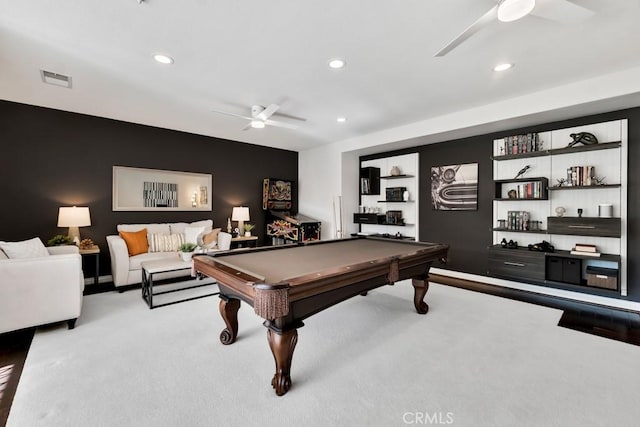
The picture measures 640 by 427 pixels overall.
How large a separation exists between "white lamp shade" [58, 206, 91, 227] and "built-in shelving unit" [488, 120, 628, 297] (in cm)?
582

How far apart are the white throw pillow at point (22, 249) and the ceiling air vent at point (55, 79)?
180 centimetres

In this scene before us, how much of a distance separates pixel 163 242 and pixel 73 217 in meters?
1.16

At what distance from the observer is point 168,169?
506 cm

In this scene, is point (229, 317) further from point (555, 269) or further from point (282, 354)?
point (555, 269)

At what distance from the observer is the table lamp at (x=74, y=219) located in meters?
3.81

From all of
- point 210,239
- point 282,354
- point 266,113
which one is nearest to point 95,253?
point 210,239

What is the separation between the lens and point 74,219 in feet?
12.7

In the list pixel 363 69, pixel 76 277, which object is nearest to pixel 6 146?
pixel 76 277

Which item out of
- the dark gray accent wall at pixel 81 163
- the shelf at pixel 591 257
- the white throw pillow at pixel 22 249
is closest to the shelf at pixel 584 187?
the shelf at pixel 591 257

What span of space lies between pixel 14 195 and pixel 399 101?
537cm

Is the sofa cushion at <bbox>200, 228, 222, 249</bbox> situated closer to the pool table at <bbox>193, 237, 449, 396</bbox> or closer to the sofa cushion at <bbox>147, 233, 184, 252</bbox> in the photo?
the sofa cushion at <bbox>147, 233, 184, 252</bbox>

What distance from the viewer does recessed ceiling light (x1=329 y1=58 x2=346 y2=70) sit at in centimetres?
271

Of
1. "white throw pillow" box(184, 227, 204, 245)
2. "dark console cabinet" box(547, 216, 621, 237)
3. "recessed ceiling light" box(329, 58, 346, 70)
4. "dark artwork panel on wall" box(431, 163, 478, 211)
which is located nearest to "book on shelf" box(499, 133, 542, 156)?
"dark artwork panel on wall" box(431, 163, 478, 211)

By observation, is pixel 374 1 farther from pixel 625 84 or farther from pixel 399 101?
pixel 625 84
